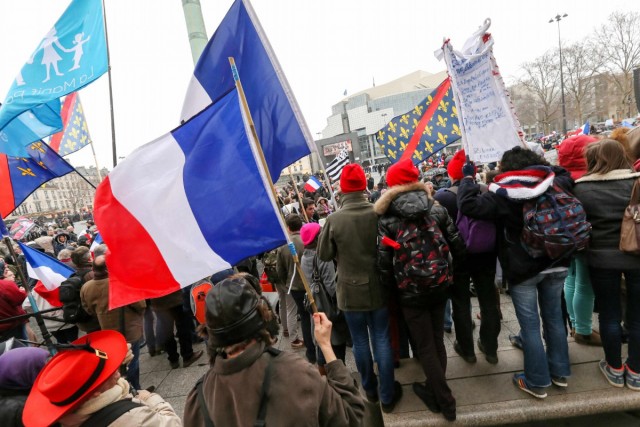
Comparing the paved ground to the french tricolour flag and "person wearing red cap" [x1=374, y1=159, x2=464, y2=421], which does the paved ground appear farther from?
the french tricolour flag

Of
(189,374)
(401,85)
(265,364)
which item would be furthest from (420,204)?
(401,85)

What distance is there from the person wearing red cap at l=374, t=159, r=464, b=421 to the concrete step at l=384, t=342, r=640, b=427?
170 millimetres

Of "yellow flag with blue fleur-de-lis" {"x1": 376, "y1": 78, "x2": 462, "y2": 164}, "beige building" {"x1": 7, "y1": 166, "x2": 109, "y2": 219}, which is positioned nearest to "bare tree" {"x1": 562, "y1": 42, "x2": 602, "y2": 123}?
"yellow flag with blue fleur-de-lis" {"x1": 376, "y1": 78, "x2": 462, "y2": 164}

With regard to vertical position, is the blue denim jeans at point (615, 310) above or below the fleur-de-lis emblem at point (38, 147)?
below

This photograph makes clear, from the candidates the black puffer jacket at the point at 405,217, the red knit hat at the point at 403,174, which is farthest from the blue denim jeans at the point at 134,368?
the red knit hat at the point at 403,174

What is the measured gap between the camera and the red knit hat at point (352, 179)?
2.60 meters

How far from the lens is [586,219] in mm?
2430

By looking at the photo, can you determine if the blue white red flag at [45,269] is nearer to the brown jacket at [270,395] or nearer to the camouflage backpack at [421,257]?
the brown jacket at [270,395]

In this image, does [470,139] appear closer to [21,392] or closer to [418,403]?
[418,403]

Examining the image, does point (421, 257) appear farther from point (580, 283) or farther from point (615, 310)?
point (580, 283)

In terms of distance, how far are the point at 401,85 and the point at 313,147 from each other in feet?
329

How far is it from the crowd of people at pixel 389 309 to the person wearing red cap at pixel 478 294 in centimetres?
1

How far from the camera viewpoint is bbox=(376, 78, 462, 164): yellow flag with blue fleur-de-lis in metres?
4.53

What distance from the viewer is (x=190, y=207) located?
84.3 inches
